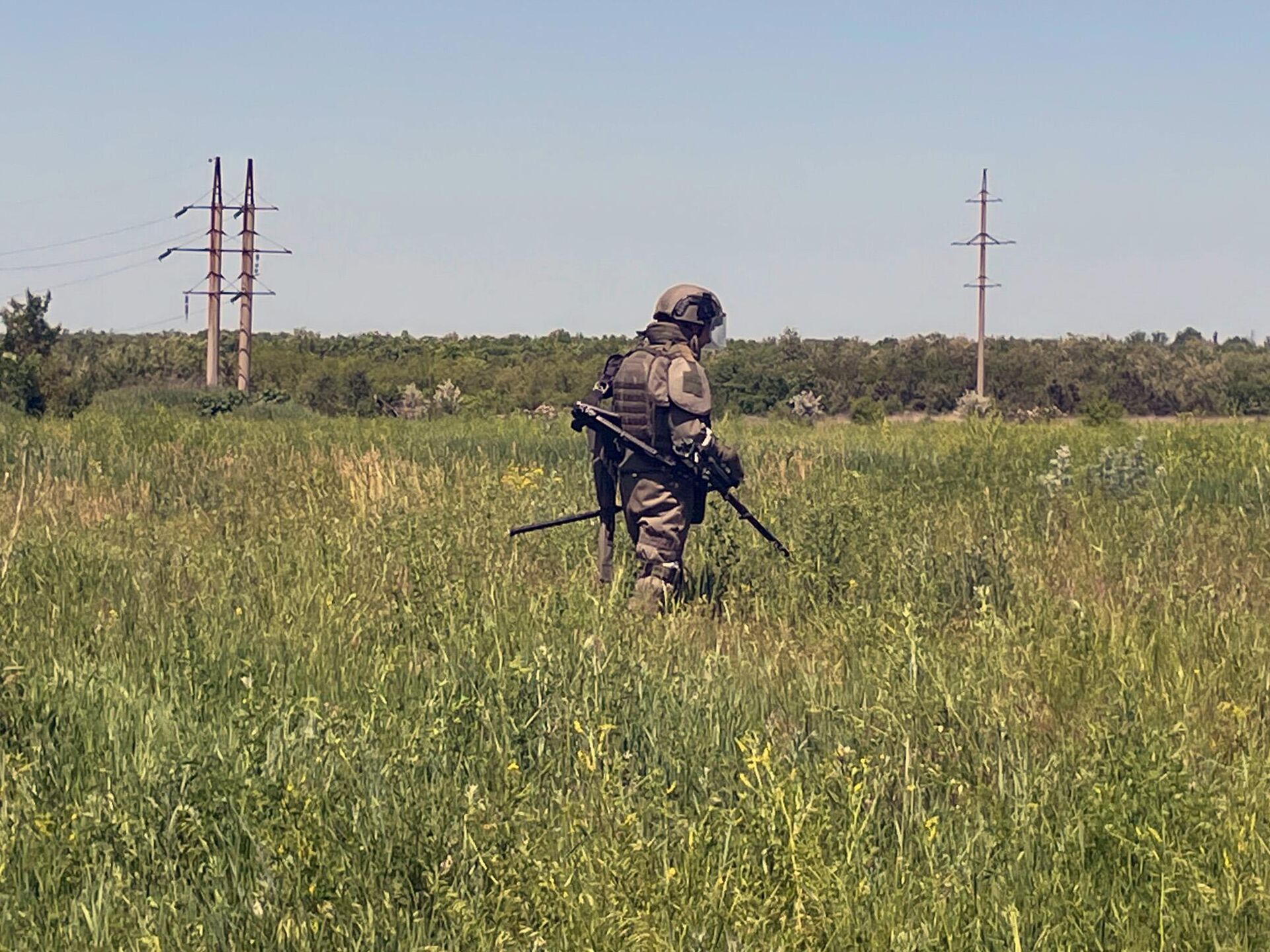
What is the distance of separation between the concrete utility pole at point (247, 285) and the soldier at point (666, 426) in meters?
36.1

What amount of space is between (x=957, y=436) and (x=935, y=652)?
12706 millimetres

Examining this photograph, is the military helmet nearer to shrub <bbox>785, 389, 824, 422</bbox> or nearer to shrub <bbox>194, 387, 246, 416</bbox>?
shrub <bbox>194, 387, 246, 416</bbox>

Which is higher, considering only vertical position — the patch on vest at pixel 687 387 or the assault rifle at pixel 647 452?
the patch on vest at pixel 687 387

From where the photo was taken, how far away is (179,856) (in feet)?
11.4

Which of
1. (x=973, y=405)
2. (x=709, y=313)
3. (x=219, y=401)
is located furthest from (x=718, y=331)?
(x=973, y=405)

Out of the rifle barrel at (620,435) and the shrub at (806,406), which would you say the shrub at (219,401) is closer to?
the shrub at (806,406)

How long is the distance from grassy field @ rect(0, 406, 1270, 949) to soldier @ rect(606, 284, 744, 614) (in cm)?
28

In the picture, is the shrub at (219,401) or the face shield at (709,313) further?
the shrub at (219,401)

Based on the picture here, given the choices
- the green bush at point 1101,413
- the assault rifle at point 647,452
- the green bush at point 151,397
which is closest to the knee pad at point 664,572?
the assault rifle at point 647,452

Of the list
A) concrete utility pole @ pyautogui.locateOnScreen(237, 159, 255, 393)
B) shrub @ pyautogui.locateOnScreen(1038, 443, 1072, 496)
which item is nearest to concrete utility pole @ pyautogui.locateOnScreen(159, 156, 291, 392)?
concrete utility pole @ pyautogui.locateOnScreen(237, 159, 255, 393)

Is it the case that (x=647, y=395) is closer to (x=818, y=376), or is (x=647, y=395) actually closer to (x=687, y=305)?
(x=687, y=305)

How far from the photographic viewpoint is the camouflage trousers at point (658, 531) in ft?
23.4

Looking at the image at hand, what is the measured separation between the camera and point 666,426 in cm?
705

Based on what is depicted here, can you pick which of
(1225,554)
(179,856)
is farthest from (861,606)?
(179,856)
